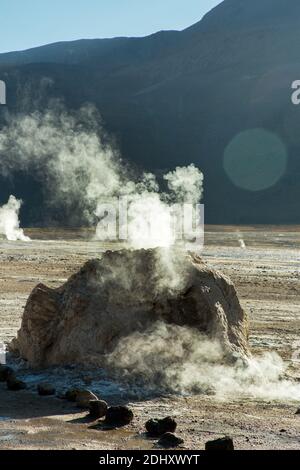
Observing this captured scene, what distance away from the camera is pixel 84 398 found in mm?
9062

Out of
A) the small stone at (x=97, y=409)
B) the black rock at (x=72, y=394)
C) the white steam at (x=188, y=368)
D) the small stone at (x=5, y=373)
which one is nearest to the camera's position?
the small stone at (x=97, y=409)

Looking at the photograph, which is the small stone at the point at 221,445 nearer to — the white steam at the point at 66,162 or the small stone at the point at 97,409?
the small stone at the point at 97,409

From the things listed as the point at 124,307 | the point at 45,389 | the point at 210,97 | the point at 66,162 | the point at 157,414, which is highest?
the point at 210,97

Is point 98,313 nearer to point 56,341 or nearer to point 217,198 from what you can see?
point 56,341

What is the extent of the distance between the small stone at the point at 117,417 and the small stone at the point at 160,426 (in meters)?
0.44

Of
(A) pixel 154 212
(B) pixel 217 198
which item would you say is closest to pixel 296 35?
(B) pixel 217 198

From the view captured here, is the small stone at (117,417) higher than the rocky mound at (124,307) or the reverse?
the reverse

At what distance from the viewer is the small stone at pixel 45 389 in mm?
9570

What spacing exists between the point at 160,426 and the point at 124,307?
10.8 feet

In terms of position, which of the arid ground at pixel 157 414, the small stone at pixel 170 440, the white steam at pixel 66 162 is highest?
the white steam at pixel 66 162

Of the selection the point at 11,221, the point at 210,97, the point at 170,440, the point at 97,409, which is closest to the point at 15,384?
the point at 97,409

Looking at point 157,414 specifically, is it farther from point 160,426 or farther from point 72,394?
point 72,394

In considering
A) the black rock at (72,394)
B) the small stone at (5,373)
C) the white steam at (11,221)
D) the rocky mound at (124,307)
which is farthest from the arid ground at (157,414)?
the white steam at (11,221)

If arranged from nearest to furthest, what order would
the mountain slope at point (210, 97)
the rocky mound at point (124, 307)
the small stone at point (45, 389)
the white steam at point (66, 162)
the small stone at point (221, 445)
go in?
the small stone at point (221, 445)
the small stone at point (45, 389)
the rocky mound at point (124, 307)
the white steam at point (66, 162)
the mountain slope at point (210, 97)
